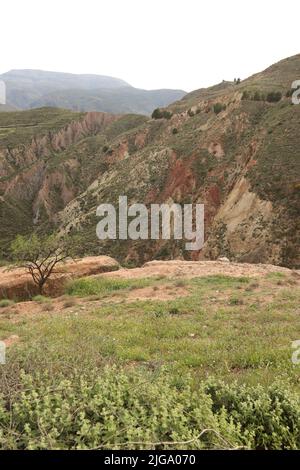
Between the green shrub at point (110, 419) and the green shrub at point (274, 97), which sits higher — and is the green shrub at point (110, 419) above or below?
below

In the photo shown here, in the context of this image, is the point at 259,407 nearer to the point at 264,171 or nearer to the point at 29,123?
the point at 264,171

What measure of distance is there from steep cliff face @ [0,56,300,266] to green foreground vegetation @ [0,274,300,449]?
15.3 meters

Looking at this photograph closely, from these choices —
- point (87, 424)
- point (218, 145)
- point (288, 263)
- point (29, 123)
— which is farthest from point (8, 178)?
point (87, 424)

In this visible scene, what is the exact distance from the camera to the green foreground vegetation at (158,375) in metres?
3.72

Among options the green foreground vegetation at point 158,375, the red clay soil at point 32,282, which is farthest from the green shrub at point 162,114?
the green foreground vegetation at point 158,375

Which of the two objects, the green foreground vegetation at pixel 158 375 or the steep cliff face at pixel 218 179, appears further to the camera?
the steep cliff face at pixel 218 179

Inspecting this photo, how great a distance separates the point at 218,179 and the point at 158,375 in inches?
1179

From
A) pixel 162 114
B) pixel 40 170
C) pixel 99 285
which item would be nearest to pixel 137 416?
pixel 99 285

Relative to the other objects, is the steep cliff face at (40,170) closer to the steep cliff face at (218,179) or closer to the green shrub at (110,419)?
the steep cliff face at (218,179)

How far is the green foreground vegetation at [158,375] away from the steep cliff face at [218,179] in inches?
603

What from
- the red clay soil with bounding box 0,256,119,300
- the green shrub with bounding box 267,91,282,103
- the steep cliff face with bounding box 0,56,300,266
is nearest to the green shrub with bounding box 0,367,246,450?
the red clay soil with bounding box 0,256,119,300

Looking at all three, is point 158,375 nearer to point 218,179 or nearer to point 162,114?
point 218,179

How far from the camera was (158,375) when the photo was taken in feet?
17.8

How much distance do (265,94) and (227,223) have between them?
1890 centimetres
